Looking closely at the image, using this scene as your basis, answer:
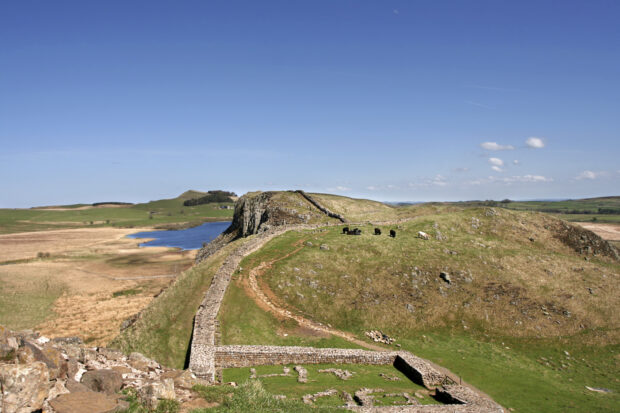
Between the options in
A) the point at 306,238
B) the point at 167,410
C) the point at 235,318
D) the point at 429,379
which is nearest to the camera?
the point at 167,410

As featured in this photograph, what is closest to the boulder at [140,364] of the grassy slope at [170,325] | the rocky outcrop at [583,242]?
the grassy slope at [170,325]

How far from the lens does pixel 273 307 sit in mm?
36531

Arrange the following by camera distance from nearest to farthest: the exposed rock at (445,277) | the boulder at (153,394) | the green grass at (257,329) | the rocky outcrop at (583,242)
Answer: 1. the boulder at (153,394)
2. the green grass at (257,329)
3. the exposed rock at (445,277)
4. the rocky outcrop at (583,242)

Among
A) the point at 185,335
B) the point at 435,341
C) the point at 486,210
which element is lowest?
the point at 435,341

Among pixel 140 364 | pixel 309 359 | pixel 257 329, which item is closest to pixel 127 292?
pixel 257 329

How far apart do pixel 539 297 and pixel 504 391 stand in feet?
66.6

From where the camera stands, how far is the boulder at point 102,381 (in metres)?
14.5

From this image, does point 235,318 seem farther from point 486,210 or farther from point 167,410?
point 486,210

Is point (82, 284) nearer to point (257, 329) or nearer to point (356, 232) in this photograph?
point (257, 329)

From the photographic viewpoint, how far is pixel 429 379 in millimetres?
26750

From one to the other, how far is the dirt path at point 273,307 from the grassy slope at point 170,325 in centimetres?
494

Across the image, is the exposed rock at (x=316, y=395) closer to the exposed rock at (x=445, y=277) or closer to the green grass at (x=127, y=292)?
the exposed rock at (x=445, y=277)

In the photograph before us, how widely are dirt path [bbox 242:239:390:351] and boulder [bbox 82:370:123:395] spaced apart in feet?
69.8

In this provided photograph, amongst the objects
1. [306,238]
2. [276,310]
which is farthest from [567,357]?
[306,238]
